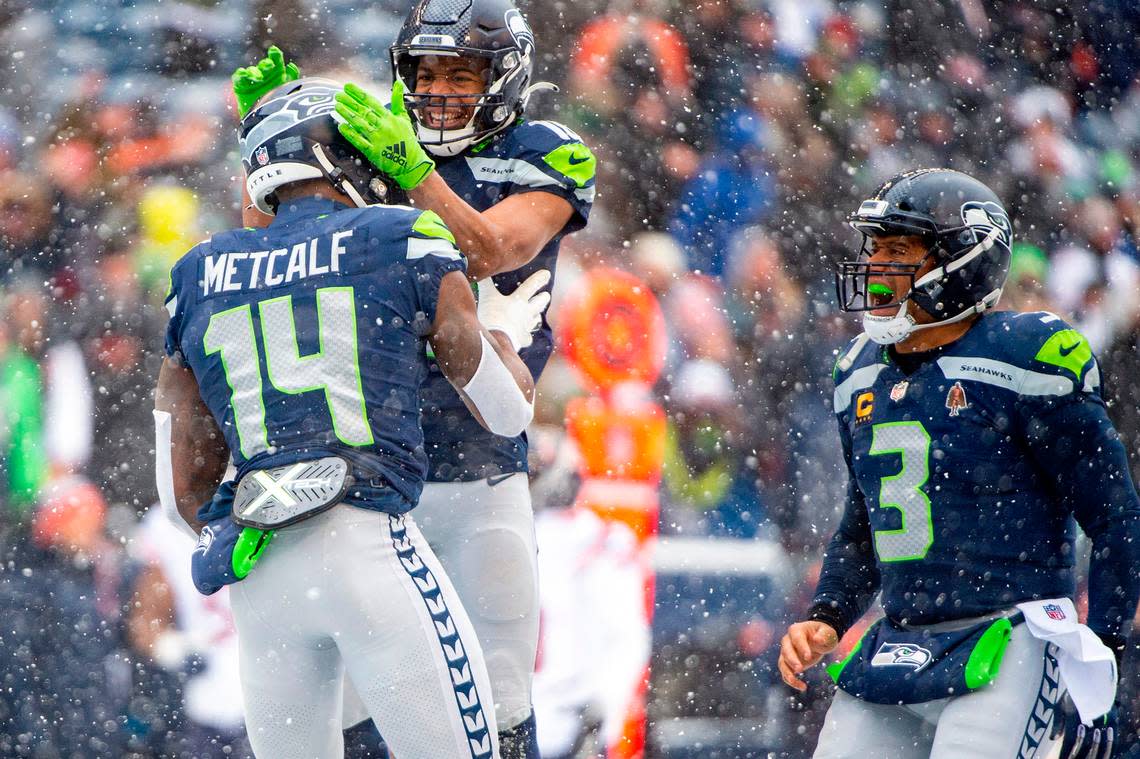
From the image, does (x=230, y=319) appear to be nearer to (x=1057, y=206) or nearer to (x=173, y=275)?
(x=173, y=275)

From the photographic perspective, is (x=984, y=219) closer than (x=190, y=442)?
No

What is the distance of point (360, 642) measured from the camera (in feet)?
7.34

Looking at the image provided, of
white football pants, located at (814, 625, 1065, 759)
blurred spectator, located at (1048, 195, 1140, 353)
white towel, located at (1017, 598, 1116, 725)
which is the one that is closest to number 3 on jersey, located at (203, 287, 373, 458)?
white football pants, located at (814, 625, 1065, 759)

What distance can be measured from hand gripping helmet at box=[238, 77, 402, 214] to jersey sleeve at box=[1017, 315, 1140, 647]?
1.41m

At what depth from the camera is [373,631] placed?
2229mm

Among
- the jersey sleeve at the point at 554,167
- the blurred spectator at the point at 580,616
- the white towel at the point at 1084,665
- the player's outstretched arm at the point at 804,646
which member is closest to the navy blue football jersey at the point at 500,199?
the jersey sleeve at the point at 554,167

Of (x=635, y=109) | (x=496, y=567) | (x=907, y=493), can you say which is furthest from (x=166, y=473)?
(x=635, y=109)

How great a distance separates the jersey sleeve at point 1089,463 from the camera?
262cm

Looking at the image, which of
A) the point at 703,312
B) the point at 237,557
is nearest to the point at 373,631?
the point at 237,557

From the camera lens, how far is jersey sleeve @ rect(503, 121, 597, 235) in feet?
10.1

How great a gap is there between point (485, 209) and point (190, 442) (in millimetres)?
930

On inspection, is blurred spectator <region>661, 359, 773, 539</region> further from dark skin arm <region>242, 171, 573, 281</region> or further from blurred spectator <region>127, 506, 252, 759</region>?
dark skin arm <region>242, 171, 573, 281</region>

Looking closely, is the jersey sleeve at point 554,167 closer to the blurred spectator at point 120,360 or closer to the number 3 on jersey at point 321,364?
the number 3 on jersey at point 321,364

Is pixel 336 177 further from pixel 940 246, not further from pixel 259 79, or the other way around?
pixel 940 246
